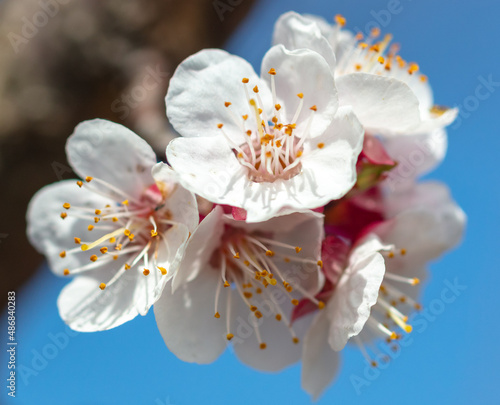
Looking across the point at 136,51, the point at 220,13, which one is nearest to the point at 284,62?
the point at 136,51

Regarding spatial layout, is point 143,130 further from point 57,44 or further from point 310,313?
point 310,313

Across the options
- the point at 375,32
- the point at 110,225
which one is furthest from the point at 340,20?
the point at 110,225

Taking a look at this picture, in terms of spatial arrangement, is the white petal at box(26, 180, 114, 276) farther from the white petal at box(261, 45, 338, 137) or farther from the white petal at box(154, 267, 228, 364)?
the white petal at box(261, 45, 338, 137)

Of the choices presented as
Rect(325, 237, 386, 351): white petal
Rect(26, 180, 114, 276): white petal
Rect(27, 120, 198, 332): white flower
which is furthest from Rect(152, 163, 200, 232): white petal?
Rect(325, 237, 386, 351): white petal

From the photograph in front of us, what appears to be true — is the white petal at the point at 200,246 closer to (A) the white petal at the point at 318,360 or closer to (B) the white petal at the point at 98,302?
(B) the white petal at the point at 98,302

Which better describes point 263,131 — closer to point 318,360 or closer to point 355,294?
point 355,294

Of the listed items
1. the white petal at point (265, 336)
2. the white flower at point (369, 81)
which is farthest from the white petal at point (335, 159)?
the white petal at point (265, 336)
